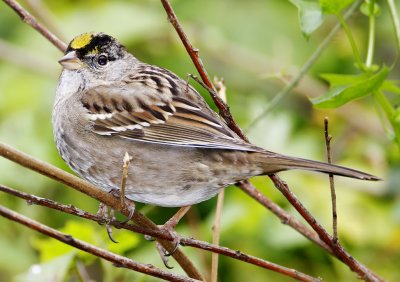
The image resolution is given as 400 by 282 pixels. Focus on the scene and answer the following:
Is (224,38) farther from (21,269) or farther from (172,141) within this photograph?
(172,141)

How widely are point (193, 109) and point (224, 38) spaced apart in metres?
1.98

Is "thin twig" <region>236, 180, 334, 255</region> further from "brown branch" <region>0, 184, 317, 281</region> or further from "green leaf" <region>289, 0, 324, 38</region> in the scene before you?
"green leaf" <region>289, 0, 324, 38</region>

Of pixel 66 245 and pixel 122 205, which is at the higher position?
pixel 66 245

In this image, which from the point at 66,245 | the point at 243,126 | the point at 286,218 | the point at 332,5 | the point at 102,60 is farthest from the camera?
the point at 243,126

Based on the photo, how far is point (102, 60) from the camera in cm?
323

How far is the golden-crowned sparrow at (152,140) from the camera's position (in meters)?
2.76

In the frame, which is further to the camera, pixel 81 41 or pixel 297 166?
pixel 81 41

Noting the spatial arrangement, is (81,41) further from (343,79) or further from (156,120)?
(343,79)

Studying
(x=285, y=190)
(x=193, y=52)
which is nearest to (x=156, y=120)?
(x=193, y=52)

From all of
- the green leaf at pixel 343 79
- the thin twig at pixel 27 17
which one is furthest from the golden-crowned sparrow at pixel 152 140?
Result: the green leaf at pixel 343 79

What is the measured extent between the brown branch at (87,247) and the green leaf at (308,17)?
0.82 m

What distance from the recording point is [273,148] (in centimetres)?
400

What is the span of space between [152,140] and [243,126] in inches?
48.3

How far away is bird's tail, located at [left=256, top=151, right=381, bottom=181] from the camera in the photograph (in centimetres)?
236
